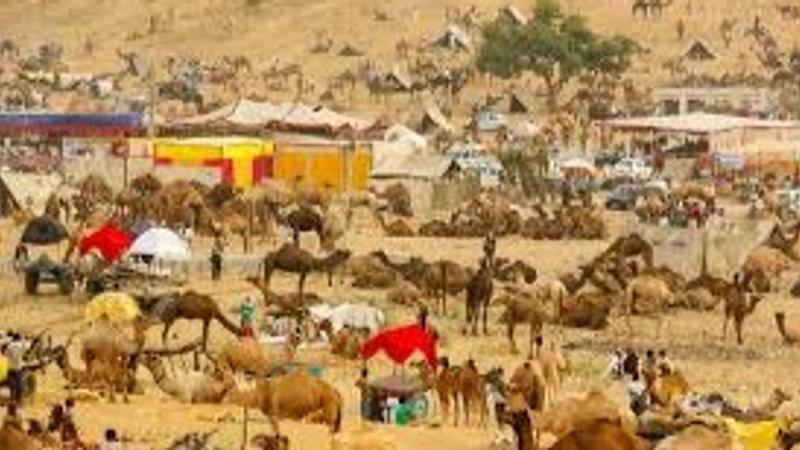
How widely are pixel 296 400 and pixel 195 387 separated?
3.49 m

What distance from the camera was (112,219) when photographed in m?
41.8

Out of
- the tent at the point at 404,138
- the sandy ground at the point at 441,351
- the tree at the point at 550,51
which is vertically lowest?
the sandy ground at the point at 441,351

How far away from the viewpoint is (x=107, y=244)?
112 ft

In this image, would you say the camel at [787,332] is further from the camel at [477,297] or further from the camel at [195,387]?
the camel at [195,387]

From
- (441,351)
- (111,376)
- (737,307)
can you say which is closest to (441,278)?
(441,351)

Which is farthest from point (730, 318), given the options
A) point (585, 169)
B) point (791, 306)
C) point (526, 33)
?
point (526, 33)

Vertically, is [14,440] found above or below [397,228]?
below

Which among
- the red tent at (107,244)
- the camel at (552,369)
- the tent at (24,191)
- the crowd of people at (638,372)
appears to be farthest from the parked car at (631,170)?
the camel at (552,369)

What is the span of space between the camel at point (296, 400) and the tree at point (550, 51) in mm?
55946

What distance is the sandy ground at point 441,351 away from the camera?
72.8ft

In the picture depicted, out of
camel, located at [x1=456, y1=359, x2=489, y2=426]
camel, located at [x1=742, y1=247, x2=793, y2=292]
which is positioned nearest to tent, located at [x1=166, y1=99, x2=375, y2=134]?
camel, located at [x1=742, y1=247, x2=793, y2=292]

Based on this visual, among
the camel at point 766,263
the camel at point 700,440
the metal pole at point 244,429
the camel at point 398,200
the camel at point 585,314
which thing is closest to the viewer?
the camel at point 700,440

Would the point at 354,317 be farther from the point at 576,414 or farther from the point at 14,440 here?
the point at 14,440

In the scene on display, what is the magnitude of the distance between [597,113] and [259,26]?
2852 centimetres
